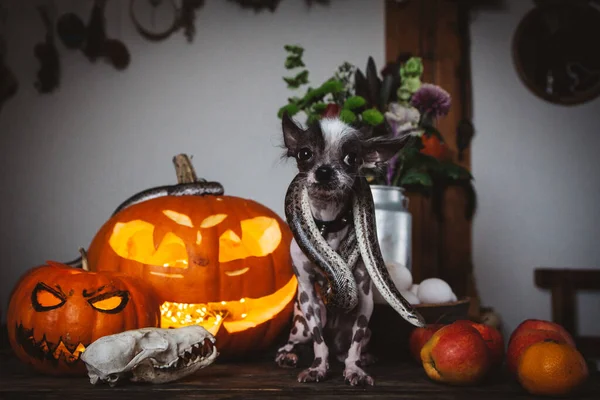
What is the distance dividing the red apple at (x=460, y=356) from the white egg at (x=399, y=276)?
27 centimetres

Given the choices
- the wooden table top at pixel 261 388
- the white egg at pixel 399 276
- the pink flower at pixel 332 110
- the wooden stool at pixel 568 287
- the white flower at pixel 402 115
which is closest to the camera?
the wooden table top at pixel 261 388

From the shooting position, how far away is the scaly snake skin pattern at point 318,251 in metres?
0.96

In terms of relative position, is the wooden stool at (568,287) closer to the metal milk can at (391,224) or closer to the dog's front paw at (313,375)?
the metal milk can at (391,224)

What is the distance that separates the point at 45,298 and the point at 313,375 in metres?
0.48

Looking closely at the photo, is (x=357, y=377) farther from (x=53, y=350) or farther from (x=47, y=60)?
(x=47, y=60)

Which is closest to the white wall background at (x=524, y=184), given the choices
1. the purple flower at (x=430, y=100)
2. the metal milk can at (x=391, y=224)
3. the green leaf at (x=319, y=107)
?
the purple flower at (x=430, y=100)

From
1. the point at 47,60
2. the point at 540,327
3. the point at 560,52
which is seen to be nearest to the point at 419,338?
the point at 540,327

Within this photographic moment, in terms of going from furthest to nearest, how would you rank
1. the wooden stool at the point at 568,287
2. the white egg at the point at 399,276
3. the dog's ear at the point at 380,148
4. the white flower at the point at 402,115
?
the wooden stool at the point at 568,287
the white flower at the point at 402,115
the white egg at the point at 399,276
the dog's ear at the point at 380,148

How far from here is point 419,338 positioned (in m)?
1.14

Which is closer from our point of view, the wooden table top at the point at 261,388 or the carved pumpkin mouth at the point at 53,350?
the wooden table top at the point at 261,388

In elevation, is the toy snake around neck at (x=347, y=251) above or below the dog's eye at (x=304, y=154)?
below

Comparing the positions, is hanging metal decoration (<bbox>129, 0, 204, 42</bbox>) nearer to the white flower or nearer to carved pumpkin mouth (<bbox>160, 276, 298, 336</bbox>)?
the white flower

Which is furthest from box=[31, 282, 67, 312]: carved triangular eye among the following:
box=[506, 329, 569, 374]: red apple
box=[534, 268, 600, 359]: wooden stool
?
box=[534, 268, 600, 359]: wooden stool

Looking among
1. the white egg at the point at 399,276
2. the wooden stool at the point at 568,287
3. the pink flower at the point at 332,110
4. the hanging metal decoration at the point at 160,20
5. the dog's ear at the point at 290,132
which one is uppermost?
the hanging metal decoration at the point at 160,20
